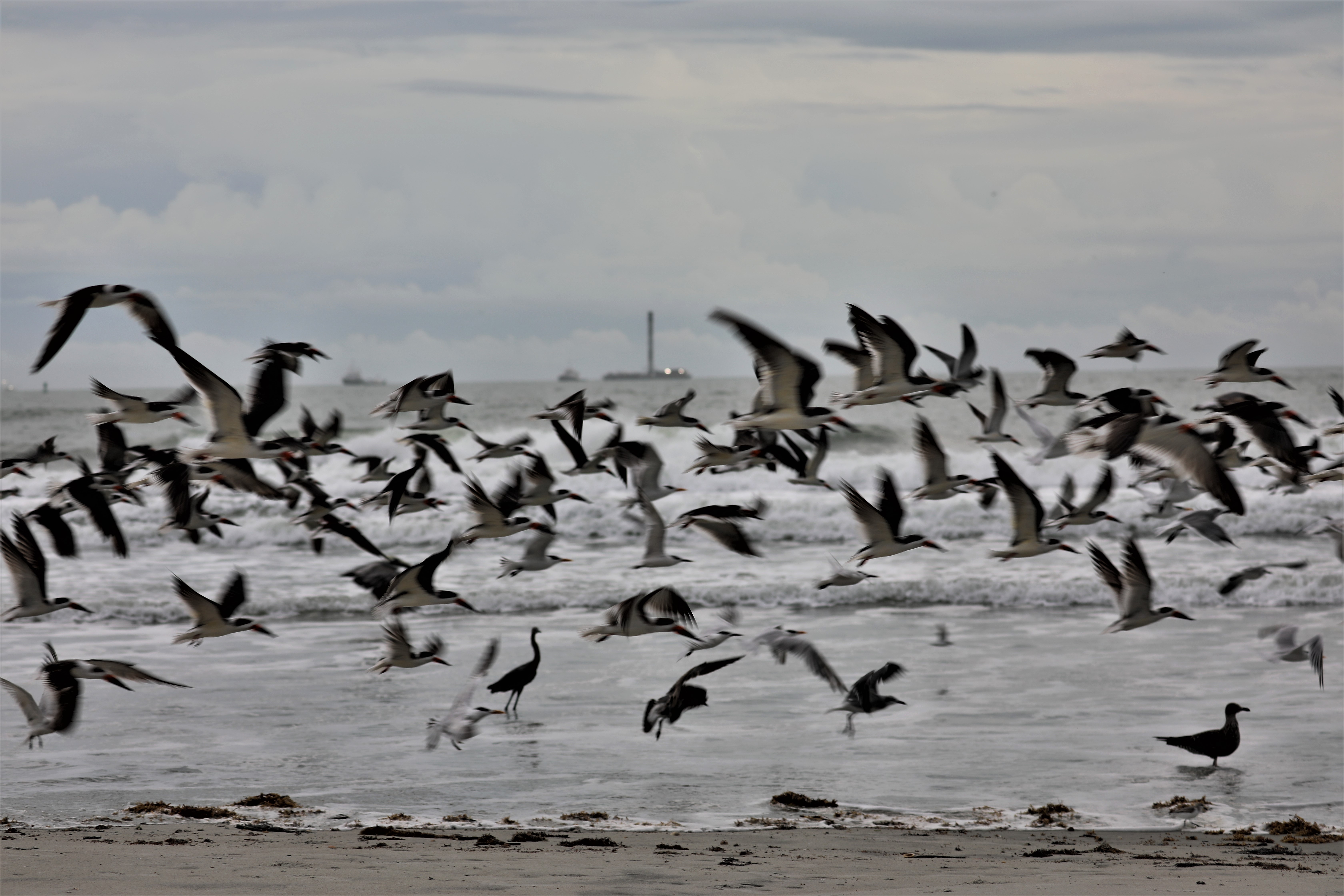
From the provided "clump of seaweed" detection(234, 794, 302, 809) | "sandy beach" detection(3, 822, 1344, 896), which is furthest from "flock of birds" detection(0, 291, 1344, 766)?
"sandy beach" detection(3, 822, 1344, 896)

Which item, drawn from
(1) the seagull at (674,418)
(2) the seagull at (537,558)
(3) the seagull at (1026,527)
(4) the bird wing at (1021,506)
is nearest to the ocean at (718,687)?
(2) the seagull at (537,558)

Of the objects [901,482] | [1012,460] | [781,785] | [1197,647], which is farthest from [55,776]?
[1012,460]

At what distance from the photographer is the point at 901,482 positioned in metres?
35.8

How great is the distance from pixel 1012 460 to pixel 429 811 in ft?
99.7

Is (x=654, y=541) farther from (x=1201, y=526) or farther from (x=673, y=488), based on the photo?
(x=1201, y=526)

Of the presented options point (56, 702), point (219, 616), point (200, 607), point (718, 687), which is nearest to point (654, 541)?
point (718, 687)

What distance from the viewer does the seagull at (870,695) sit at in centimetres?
1067

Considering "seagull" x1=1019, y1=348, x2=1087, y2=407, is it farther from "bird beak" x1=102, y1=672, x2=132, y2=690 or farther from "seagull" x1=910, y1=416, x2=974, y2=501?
"bird beak" x1=102, y1=672, x2=132, y2=690

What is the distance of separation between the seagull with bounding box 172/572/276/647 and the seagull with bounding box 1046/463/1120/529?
273 inches

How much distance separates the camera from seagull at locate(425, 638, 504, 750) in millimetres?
9844

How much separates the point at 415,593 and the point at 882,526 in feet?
12.6

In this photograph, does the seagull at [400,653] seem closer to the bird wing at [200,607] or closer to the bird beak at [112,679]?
the bird wing at [200,607]

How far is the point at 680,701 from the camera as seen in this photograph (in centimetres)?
974

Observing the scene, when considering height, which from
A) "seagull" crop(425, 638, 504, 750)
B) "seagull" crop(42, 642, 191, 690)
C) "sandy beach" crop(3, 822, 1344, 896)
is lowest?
"sandy beach" crop(3, 822, 1344, 896)
